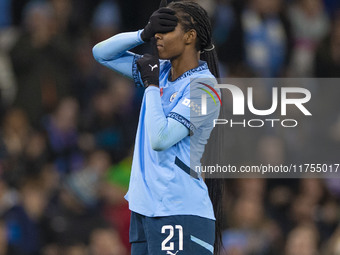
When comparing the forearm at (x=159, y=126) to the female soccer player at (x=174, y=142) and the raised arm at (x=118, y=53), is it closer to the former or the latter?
the female soccer player at (x=174, y=142)

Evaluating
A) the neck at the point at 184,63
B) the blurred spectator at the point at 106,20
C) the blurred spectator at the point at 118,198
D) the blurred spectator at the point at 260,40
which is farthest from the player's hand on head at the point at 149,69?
the blurred spectator at the point at 106,20

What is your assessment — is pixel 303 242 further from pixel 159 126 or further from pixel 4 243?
pixel 159 126

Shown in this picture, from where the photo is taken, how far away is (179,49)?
12.3ft

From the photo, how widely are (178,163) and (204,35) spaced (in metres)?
0.62

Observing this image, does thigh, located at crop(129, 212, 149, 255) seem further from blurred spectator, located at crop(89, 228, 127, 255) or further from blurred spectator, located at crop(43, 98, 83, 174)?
blurred spectator, located at crop(43, 98, 83, 174)

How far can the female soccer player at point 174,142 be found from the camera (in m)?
3.62

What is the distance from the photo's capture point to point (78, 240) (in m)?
6.96

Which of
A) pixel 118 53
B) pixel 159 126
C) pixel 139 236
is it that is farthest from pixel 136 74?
pixel 139 236

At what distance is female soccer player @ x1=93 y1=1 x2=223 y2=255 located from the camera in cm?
362

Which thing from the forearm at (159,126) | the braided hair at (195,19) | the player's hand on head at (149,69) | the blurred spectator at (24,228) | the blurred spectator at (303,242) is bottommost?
the blurred spectator at (303,242)

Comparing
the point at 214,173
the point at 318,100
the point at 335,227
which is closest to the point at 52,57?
the point at 318,100

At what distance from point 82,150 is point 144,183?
13.7 ft

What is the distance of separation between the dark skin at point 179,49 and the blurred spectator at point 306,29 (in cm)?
493

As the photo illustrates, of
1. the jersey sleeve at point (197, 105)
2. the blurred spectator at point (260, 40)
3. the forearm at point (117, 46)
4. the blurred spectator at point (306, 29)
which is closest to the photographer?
the jersey sleeve at point (197, 105)
